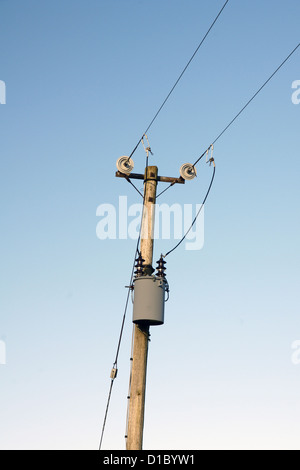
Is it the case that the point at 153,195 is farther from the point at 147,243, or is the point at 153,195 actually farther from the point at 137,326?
the point at 137,326

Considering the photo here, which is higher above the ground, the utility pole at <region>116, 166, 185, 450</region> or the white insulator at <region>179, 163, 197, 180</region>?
the white insulator at <region>179, 163, 197, 180</region>

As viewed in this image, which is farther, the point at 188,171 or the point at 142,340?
the point at 188,171

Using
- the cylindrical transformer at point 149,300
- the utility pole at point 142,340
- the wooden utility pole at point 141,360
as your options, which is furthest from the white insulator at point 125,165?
the cylindrical transformer at point 149,300

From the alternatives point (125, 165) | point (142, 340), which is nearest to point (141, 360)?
point (142, 340)

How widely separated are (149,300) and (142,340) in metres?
0.66

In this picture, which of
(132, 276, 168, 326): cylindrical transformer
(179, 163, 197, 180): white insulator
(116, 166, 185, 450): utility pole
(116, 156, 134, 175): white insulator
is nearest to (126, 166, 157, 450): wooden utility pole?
(116, 166, 185, 450): utility pole

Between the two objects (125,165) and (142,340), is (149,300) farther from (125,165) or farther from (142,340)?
(125,165)

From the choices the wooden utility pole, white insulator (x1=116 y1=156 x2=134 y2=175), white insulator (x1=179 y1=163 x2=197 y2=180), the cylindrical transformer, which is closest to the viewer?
the wooden utility pole

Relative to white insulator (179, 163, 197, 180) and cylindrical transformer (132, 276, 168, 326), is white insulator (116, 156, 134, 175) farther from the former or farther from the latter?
cylindrical transformer (132, 276, 168, 326)

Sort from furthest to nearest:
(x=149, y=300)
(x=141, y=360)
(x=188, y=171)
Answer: (x=188, y=171), (x=149, y=300), (x=141, y=360)

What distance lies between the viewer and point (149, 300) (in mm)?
9727

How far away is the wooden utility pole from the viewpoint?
363 inches

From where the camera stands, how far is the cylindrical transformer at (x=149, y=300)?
9648 millimetres
